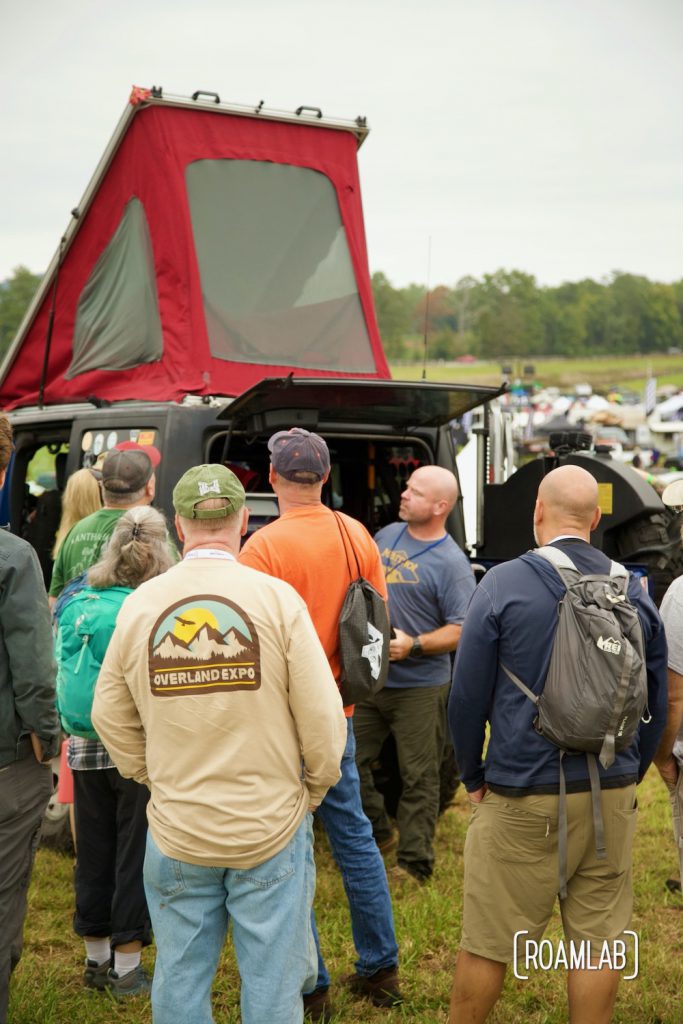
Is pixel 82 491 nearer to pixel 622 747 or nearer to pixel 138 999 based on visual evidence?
pixel 138 999

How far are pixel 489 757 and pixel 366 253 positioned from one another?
4.48 meters

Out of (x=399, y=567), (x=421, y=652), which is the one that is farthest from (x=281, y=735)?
(x=399, y=567)

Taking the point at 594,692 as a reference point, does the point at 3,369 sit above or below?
above

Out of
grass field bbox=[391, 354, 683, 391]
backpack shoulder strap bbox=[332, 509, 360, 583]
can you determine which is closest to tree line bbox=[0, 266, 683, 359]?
grass field bbox=[391, 354, 683, 391]

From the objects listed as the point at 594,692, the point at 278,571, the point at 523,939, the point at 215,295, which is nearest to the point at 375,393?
the point at 278,571

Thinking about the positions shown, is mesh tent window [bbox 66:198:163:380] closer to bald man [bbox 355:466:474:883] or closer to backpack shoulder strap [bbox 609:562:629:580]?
bald man [bbox 355:466:474:883]

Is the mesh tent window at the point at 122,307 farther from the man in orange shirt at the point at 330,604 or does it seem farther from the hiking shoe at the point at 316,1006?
the hiking shoe at the point at 316,1006

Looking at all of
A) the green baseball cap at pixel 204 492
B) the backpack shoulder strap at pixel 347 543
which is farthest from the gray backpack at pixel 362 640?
the green baseball cap at pixel 204 492

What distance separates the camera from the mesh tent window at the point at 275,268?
6254 millimetres

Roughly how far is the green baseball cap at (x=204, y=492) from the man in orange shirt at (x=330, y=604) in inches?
38.3

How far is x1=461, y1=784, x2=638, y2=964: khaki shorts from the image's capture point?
3.25 metres

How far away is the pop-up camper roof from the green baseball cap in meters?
3.03

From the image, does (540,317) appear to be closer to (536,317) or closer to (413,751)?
(536,317)

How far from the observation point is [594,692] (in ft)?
10.2
